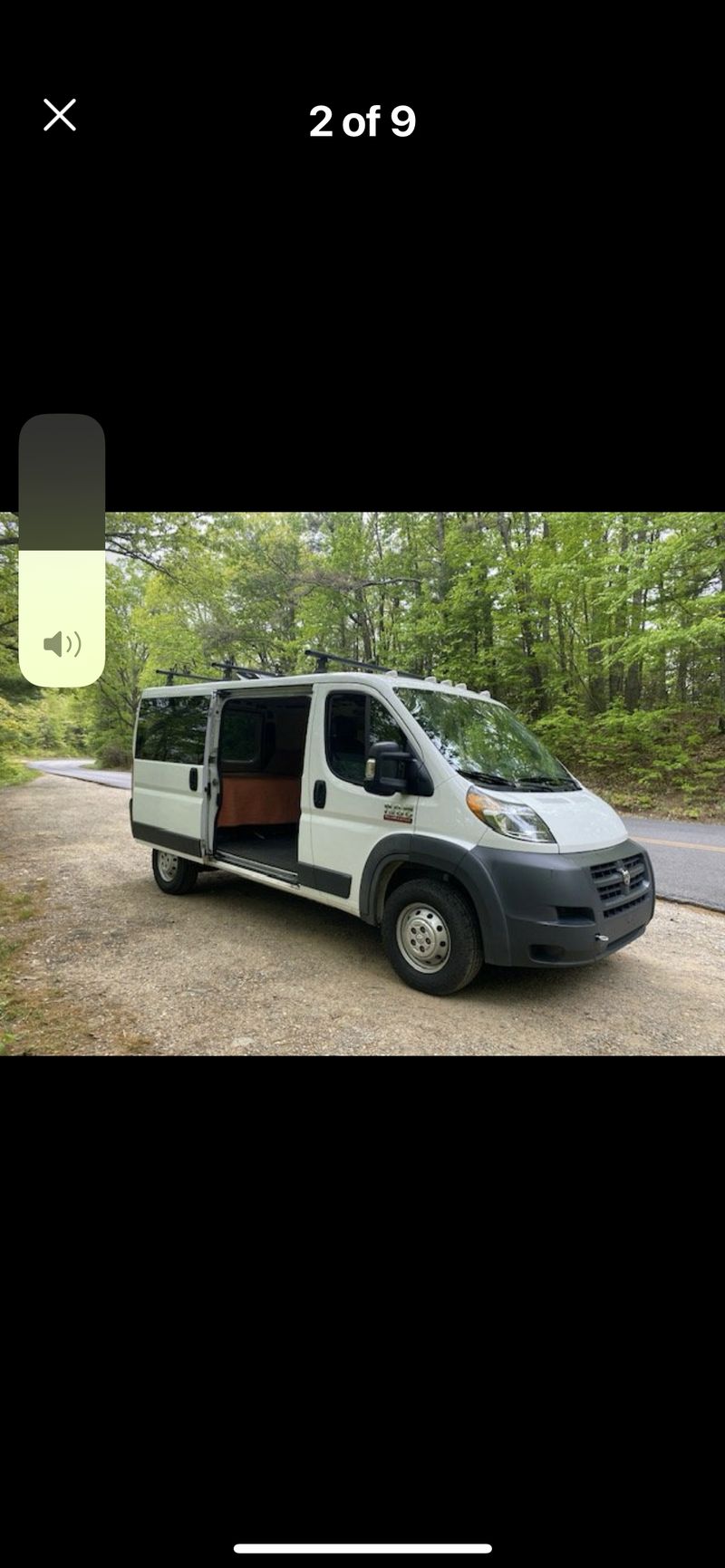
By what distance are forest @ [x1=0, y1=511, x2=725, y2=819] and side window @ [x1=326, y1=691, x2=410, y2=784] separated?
4249mm

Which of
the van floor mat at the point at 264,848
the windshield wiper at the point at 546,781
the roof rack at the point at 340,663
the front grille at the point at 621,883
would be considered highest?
the roof rack at the point at 340,663

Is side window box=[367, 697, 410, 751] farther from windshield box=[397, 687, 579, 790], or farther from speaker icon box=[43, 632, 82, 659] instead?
speaker icon box=[43, 632, 82, 659]

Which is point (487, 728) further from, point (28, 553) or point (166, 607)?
point (166, 607)

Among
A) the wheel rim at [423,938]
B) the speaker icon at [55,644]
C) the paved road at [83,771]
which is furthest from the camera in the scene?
the paved road at [83,771]

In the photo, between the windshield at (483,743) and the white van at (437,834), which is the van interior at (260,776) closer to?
the white van at (437,834)

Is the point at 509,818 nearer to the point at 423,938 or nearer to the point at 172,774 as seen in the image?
the point at 423,938

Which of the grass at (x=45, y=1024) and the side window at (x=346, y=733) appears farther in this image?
the side window at (x=346, y=733)

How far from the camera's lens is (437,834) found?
3.09 meters

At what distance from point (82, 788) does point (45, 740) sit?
6.55ft

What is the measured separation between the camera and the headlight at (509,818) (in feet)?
9.52

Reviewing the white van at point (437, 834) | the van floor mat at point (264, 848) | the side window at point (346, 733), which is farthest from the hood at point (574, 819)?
the van floor mat at point (264, 848)

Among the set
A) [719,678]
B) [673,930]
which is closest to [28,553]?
[673,930]

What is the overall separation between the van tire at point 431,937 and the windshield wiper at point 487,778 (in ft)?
1.87
